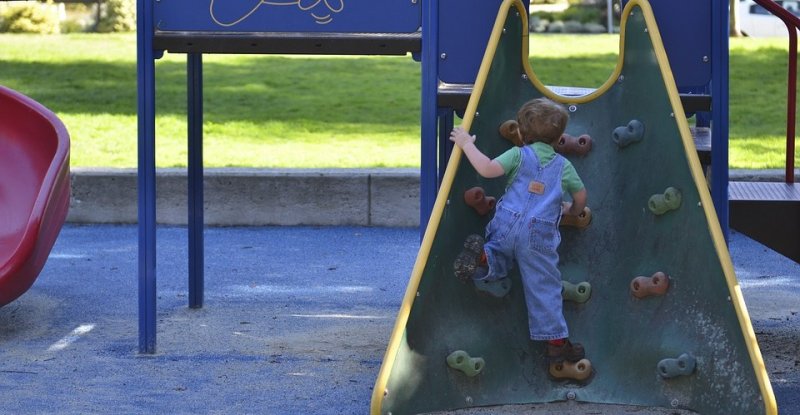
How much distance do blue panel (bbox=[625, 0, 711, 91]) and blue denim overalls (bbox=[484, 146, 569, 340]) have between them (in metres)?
0.83

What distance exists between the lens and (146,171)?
19.5ft

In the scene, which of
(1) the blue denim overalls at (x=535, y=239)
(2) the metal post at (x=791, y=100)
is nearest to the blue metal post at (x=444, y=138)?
(2) the metal post at (x=791, y=100)

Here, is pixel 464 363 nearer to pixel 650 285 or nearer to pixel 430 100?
pixel 650 285

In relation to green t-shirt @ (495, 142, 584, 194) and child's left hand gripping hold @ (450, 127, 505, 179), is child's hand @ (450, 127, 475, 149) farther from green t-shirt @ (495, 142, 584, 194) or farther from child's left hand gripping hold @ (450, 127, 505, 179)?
green t-shirt @ (495, 142, 584, 194)

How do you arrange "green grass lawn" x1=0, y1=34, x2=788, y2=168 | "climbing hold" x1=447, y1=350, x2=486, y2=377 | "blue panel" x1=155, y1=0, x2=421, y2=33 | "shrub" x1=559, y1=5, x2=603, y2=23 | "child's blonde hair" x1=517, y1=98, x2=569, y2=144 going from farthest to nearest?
"shrub" x1=559, y1=5, x2=603, y2=23 → "green grass lawn" x1=0, y1=34, x2=788, y2=168 → "blue panel" x1=155, y1=0, x2=421, y2=33 → "child's blonde hair" x1=517, y1=98, x2=569, y2=144 → "climbing hold" x1=447, y1=350, x2=486, y2=377

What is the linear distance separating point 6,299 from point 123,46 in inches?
512

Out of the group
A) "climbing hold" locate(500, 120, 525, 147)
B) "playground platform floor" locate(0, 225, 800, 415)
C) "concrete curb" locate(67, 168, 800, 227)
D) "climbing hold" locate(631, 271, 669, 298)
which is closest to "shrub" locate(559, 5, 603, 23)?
"concrete curb" locate(67, 168, 800, 227)

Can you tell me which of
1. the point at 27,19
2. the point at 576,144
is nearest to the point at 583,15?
the point at 27,19

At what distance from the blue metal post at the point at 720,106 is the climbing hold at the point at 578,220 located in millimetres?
624

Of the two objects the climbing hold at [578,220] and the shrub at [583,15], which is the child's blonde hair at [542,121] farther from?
the shrub at [583,15]

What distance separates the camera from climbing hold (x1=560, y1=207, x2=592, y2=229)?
519 cm

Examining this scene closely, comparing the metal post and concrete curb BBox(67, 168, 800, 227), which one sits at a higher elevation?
the metal post

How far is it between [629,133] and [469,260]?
869mm

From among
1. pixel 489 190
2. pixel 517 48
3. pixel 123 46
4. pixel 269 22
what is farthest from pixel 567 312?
pixel 123 46
